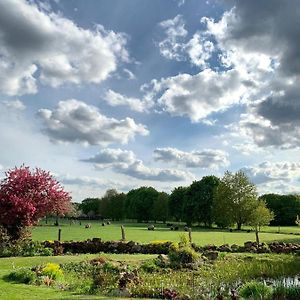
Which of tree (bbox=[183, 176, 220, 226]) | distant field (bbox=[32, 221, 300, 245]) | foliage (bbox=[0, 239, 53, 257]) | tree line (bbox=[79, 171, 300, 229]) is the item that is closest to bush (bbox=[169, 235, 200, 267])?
foliage (bbox=[0, 239, 53, 257])

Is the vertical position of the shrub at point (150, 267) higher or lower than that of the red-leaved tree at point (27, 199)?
lower

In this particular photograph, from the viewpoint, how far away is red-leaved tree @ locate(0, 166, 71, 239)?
2867 cm

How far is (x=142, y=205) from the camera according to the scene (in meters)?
125

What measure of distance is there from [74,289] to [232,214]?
201ft

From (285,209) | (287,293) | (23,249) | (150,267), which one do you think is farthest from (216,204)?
(287,293)

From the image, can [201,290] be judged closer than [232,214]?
Yes

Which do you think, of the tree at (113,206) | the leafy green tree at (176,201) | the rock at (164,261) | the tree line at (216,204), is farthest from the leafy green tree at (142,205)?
the rock at (164,261)

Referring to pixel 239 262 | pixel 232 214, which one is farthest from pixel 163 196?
pixel 239 262

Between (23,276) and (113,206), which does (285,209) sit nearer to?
(113,206)

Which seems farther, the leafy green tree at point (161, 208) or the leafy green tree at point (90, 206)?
the leafy green tree at point (90, 206)

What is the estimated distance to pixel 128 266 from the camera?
73.7ft

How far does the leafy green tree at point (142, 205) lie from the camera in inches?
4924

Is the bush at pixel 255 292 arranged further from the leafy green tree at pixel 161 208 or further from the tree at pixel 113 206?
the tree at pixel 113 206

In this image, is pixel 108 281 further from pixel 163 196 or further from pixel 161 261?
pixel 163 196
